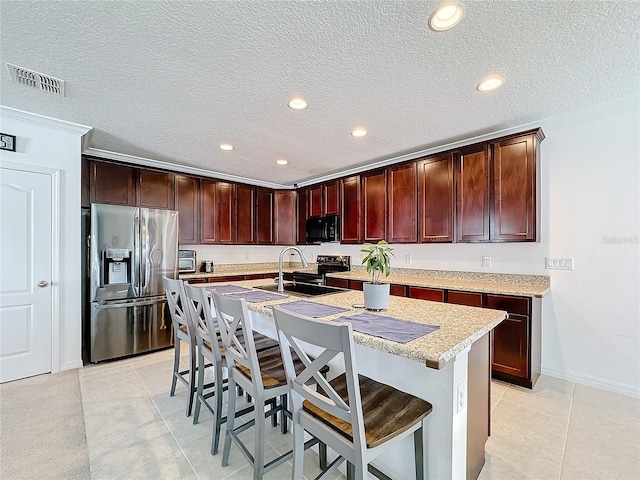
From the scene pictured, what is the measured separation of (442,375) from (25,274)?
3.89 metres

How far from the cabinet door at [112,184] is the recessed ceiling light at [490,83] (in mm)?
4088

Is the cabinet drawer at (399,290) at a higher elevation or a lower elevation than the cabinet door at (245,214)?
lower

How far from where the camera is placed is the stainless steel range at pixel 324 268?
14.6 ft

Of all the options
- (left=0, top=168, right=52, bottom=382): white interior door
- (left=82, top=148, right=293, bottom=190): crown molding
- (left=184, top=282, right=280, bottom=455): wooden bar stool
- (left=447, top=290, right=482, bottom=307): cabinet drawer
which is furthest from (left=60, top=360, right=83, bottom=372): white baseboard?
(left=447, top=290, right=482, bottom=307): cabinet drawer

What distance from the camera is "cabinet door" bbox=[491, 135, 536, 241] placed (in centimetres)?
283

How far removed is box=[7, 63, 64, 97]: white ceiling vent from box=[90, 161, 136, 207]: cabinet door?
1.43 metres

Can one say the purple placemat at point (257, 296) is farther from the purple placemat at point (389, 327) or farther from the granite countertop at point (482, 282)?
the granite countertop at point (482, 282)

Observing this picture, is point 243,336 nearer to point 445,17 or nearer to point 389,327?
point 389,327

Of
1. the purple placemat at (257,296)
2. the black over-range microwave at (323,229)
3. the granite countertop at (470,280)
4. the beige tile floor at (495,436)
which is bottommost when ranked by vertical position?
the beige tile floor at (495,436)

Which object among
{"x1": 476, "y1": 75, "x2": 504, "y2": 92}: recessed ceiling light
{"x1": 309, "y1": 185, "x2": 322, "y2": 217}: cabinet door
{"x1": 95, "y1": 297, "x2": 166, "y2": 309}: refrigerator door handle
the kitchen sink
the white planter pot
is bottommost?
{"x1": 95, "y1": 297, "x2": 166, "y2": 309}: refrigerator door handle

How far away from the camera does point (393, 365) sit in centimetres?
145

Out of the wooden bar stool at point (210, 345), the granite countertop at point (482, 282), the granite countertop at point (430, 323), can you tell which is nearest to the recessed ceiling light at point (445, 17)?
the granite countertop at point (430, 323)

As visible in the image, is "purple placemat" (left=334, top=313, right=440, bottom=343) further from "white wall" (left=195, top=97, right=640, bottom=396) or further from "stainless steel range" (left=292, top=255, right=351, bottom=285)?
"stainless steel range" (left=292, top=255, right=351, bottom=285)

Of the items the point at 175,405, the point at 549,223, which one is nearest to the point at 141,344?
the point at 175,405
